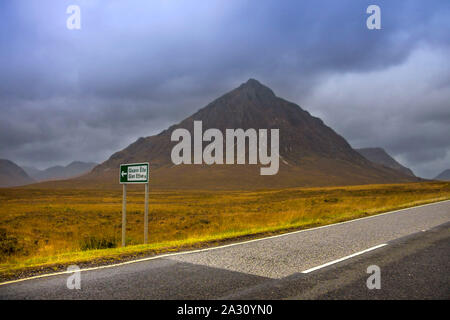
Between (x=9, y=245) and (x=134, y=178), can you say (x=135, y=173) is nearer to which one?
(x=134, y=178)

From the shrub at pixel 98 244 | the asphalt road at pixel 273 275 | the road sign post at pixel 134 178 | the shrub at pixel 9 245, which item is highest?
the road sign post at pixel 134 178

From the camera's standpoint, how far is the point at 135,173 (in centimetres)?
1098

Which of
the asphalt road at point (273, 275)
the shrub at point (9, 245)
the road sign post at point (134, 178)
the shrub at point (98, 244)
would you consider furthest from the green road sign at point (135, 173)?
the shrub at point (9, 245)

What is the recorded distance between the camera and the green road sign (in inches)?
421

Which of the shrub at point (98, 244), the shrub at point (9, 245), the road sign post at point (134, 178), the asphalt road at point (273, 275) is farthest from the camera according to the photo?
the shrub at point (9, 245)

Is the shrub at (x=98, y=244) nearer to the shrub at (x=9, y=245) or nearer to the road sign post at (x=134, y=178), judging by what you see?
the road sign post at (x=134, y=178)

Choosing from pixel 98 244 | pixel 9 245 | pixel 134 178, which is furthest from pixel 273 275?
pixel 9 245

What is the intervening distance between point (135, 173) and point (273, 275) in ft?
21.8

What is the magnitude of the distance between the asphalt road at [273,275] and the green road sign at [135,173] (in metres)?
3.70

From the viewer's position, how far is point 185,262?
7.02 meters

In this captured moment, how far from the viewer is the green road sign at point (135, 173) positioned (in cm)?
1069

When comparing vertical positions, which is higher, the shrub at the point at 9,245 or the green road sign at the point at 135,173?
the green road sign at the point at 135,173
